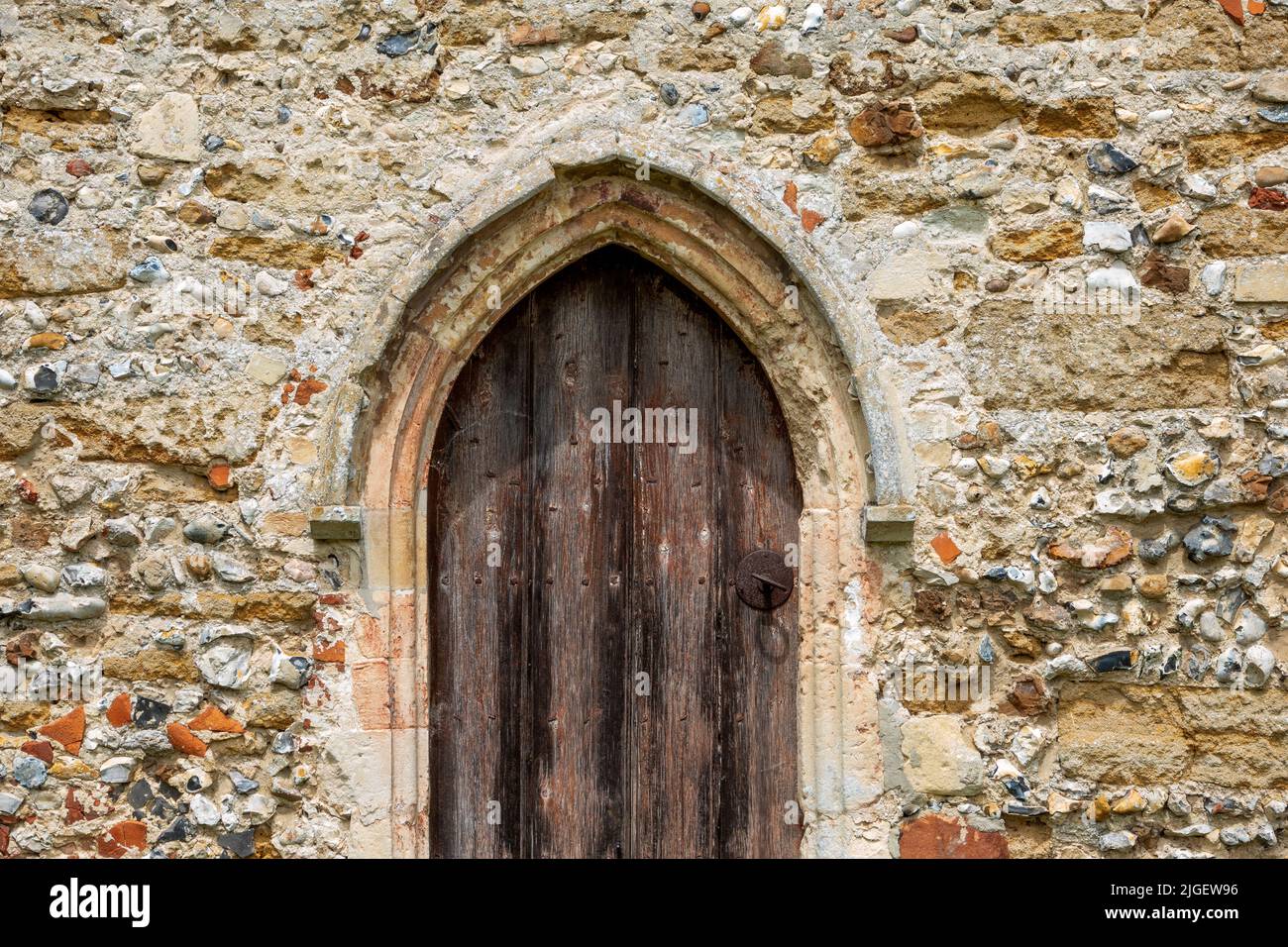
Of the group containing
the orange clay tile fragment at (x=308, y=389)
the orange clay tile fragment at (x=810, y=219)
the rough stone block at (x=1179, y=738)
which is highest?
the orange clay tile fragment at (x=810, y=219)

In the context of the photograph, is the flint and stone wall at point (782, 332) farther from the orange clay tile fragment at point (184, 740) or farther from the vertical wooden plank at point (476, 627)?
the vertical wooden plank at point (476, 627)

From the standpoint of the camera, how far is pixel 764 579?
9.82 ft

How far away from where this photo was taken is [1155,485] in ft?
9.13

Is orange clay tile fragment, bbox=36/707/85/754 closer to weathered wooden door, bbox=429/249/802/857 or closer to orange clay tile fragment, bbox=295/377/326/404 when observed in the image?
weathered wooden door, bbox=429/249/802/857

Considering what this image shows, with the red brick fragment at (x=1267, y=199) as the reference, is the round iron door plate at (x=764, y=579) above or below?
below

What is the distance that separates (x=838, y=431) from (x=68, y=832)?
2.29 metres

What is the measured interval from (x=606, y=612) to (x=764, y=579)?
0.45 metres

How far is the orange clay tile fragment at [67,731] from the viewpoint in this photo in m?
2.79

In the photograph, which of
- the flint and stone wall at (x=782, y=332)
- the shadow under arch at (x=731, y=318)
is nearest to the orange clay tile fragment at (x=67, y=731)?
the flint and stone wall at (x=782, y=332)

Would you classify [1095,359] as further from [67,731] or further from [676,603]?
[67,731]

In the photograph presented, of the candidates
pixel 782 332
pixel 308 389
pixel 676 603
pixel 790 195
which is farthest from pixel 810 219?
pixel 308 389

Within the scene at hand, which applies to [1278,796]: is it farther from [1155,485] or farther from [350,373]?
[350,373]

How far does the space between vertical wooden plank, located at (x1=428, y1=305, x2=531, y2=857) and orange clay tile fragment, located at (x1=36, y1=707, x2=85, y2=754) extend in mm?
905

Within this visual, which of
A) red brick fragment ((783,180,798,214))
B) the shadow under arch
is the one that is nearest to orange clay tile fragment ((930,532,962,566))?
the shadow under arch
